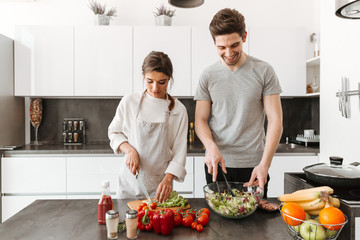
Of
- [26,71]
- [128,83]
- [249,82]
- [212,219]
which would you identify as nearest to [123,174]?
[212,219]

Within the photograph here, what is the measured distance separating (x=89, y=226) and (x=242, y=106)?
0.98m

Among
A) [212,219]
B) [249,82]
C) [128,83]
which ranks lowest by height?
[212,219]

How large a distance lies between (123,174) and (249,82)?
3.10ft

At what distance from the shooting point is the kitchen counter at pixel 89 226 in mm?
959

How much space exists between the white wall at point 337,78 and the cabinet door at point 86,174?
7.04 ft

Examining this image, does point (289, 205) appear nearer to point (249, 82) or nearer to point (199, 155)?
point (249, 82)

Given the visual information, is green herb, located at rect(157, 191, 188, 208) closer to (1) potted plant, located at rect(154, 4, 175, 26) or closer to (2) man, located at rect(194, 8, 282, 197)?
(2) man, located at rect(194, 8, 282, 197)

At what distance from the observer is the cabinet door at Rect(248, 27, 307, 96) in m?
2.86

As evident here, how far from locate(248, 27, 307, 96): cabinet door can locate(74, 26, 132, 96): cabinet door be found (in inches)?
54.6

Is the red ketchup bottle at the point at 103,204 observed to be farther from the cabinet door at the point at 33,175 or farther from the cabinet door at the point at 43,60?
the cabinet door at the point at 43,60

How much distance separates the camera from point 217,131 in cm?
154

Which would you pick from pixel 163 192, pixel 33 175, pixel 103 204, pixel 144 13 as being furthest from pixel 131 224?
pixel 144 13

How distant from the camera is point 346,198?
3.12 ft

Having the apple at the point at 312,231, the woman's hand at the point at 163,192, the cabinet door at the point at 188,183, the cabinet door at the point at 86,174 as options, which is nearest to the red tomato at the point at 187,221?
the woman's hand at the point at 163,192
